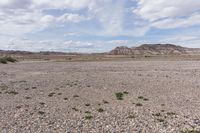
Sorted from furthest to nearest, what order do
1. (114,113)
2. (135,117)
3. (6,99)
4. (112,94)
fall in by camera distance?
(112,94), (6,99), (114,113), (135,117)

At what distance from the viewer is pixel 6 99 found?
2038cm

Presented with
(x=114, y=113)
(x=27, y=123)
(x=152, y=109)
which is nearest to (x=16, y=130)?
(x=27, y=123)

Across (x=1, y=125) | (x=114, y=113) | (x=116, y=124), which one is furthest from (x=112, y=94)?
(x=1, y=125)

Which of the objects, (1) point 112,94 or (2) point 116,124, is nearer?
(2) point 116,124

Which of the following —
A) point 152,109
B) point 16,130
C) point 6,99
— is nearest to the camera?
point 16,130

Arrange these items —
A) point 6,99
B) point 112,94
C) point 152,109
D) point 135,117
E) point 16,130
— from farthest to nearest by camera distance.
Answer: point 112,94, point 6,99, point 152,109, point 135,117, point 16,130

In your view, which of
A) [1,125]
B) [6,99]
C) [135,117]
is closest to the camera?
[1,125]

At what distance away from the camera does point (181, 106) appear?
17.4 meters

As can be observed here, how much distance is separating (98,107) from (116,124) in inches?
173

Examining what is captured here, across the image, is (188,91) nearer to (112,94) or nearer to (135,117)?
(112,94)

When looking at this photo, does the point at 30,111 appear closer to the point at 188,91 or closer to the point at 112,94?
the point at 112,94

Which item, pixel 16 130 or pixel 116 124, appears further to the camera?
pixel 116 124

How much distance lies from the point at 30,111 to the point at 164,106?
25.8ft

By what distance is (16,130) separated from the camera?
12.1m
